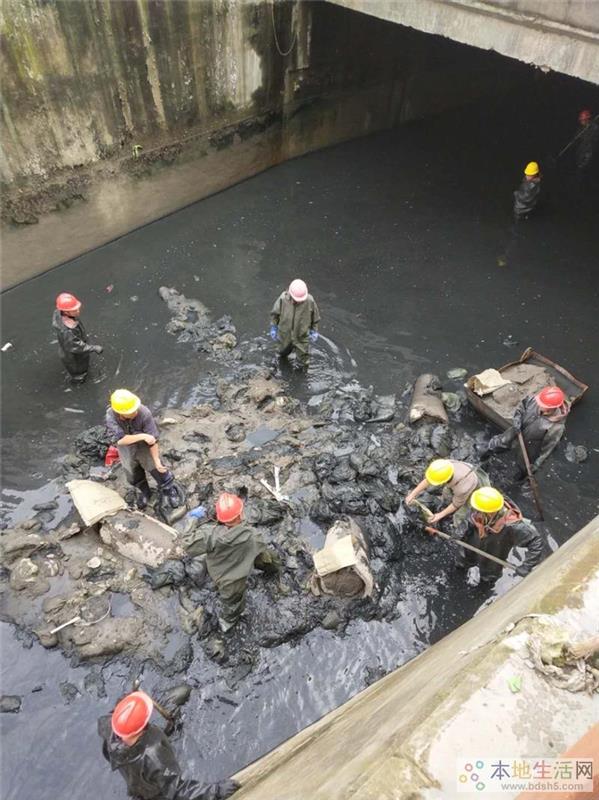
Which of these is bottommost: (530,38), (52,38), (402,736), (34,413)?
(34,413)

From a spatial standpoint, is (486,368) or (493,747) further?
(486,368)

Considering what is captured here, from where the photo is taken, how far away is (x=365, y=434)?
23.0ft

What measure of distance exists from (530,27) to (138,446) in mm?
6761

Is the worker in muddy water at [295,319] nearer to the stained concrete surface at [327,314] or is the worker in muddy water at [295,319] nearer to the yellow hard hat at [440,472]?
the stained concrete surface at [327,314]

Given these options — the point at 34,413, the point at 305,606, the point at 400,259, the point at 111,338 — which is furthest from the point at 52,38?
the point at 305,606

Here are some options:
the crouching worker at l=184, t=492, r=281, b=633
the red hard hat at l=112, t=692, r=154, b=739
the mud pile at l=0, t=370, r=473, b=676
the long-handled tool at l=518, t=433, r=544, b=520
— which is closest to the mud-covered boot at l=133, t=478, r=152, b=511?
the mud pile at l=0, t=370, r=473, b=676

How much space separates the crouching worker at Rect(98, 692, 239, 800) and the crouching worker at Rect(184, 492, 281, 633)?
1.27 meters

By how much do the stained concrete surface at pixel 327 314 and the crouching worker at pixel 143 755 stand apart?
0.70 m

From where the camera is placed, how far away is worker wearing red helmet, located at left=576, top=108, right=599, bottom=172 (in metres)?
11.9

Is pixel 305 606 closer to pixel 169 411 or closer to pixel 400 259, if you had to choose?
pixel 169 411

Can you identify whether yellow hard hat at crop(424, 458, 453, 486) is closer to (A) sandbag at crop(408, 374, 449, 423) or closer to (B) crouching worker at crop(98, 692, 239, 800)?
(A) sandbag at crop(408, 374, 449, 423)

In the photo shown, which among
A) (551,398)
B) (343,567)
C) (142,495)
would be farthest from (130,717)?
(551,398)

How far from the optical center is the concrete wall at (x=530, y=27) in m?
6.32

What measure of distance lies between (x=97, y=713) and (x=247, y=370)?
4578 mm
